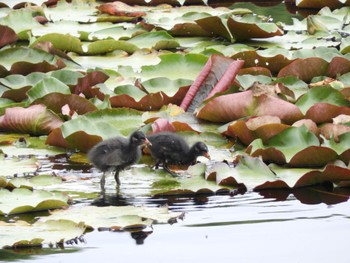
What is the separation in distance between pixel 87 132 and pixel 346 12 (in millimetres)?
4805

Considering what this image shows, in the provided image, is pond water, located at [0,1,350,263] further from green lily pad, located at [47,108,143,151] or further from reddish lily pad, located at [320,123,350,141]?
green lily pad, located at [47,108,143,151]

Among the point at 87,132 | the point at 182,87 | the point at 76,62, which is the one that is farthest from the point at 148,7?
the point at 87,132

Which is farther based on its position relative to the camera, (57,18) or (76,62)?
(57,18)

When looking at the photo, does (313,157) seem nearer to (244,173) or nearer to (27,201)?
(244,173)

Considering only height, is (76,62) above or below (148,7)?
below

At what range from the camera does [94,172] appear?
626cm

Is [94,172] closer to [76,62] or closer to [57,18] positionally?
[76,62]

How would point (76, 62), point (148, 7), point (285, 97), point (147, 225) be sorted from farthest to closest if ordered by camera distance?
point (148, 7), point (76, 62), point (285, 97), point (147, 225)

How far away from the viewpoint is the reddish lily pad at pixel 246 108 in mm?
6727

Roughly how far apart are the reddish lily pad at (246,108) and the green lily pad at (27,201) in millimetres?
1704

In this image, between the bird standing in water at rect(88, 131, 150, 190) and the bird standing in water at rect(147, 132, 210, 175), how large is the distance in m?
0.21

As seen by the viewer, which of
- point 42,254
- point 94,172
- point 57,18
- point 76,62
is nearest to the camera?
point 42,254

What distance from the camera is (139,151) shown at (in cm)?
607

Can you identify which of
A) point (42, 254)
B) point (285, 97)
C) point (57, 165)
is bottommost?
point (42, 254)
